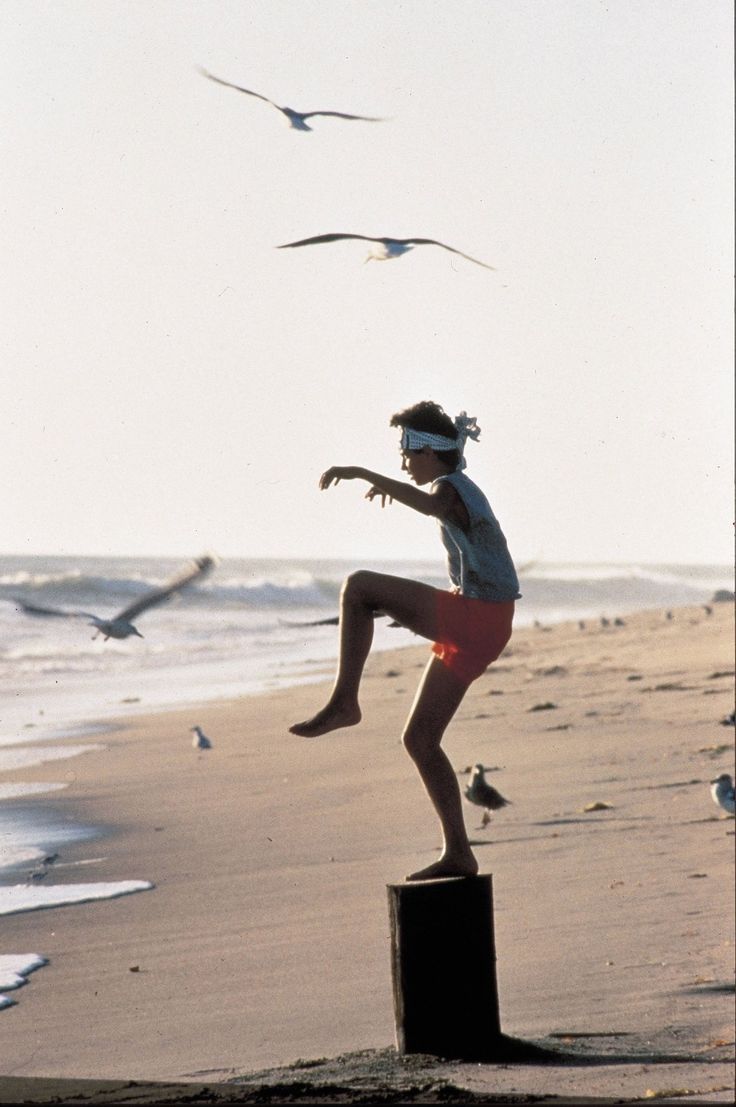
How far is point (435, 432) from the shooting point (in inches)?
152

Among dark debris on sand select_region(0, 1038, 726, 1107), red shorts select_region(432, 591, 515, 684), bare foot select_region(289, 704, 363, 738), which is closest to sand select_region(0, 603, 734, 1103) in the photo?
dark debris on sand select_region(0, 1038, 726, 1107)

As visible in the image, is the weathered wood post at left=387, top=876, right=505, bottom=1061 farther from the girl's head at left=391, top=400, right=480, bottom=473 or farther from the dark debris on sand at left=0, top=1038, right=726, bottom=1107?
the girl's head at left=391, top=400, right=480, bottom=473

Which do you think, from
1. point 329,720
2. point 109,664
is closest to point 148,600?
point 329,720

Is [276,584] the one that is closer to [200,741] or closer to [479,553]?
[200,741]

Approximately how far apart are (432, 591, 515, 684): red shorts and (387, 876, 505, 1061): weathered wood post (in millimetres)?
779

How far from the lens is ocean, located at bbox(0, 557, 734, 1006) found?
9.23 metres

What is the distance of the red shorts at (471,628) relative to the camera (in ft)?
12.2

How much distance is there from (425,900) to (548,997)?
173 centimetres

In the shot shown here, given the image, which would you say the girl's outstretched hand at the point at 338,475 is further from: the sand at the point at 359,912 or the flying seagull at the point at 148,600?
the sand at the point at 359,912

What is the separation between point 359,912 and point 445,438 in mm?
4035

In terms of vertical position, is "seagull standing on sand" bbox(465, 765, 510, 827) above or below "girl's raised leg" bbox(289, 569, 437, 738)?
below

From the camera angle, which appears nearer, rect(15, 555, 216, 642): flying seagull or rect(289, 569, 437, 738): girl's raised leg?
rect(289, 569, 437, 738): girl's raised leg

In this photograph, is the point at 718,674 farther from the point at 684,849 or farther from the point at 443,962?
the point at 443,962

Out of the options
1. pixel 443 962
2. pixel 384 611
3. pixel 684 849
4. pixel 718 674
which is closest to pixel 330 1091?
pixel 443 962
